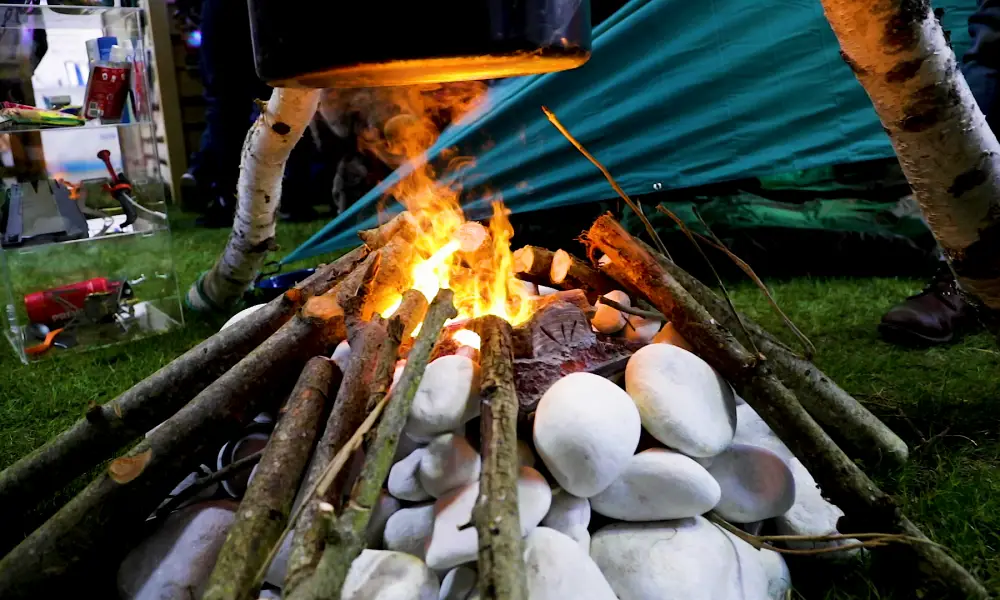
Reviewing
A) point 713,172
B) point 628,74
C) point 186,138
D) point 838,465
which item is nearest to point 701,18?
point 628,74

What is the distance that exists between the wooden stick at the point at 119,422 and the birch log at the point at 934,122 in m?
1.33

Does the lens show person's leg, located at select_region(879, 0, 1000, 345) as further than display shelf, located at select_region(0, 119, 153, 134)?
No

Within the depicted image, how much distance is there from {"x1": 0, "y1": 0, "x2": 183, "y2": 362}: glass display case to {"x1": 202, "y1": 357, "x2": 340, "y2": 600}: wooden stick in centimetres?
192

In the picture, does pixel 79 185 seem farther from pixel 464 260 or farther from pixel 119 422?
pixel 464 260

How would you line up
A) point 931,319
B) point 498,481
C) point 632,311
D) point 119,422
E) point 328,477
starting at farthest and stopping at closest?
point 931,319
point 632,311
point 119,422
point 498,481
point 328,477

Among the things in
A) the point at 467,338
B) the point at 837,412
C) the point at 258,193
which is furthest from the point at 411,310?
the point at 258,193

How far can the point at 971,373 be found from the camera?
209 centimetres

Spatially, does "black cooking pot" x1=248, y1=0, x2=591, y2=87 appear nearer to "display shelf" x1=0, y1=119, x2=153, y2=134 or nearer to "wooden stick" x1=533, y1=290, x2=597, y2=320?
"wooden stick" x1=533, y1=290, x2=597, y2=320

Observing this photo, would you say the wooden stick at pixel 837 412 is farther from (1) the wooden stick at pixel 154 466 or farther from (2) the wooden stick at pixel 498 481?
(1) the wooden stick at pixel 154 466

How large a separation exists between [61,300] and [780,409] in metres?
2.73

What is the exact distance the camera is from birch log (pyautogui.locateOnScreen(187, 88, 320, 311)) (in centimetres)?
219

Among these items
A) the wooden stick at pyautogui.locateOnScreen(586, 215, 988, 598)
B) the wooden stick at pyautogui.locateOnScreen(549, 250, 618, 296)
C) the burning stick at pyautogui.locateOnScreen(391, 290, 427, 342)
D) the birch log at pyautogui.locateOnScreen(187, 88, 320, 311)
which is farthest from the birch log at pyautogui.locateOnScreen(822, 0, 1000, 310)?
the birch log at pyautogui.locateOnScreen(187, 88, 320, 311)

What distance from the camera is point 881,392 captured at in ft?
6.33

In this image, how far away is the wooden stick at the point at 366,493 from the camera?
0.92 meters
